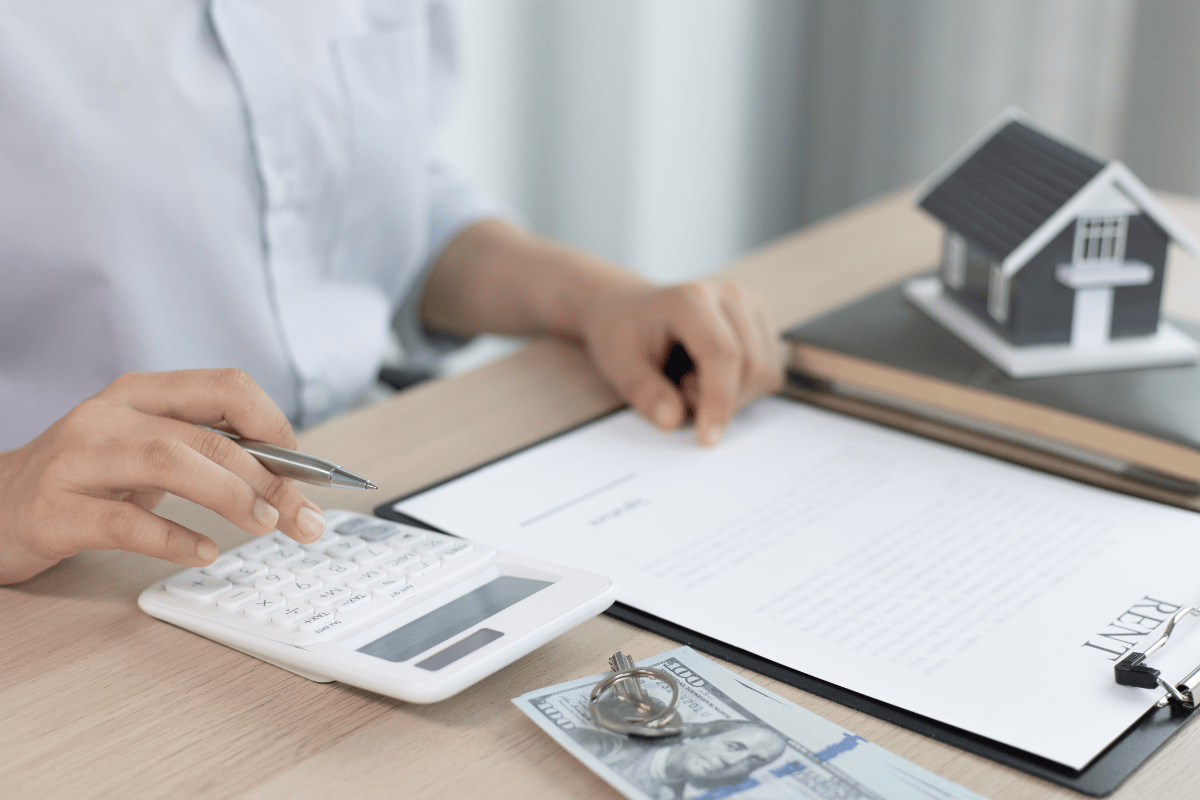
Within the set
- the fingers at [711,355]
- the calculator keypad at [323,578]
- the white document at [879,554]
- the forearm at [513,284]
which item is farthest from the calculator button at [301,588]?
the forearm at [513,284]

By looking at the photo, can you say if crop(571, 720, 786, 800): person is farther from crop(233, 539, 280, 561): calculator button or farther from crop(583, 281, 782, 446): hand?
crop(583, 281, 782, 446): hand

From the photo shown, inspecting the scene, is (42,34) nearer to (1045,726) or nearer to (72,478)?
(72,478)

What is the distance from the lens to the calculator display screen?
49 centimetres

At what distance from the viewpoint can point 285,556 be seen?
1.86ft

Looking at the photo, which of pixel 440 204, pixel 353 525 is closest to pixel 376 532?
pixel 353 525

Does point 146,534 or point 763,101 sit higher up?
point 763,101

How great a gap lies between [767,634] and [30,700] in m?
0.34

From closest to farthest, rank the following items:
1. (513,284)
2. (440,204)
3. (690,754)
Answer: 1. (690,754)
2. (513,284)
3. (440,204)

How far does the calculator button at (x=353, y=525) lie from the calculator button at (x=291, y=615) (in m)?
0.07

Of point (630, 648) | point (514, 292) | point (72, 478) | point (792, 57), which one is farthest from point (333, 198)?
point (792, 57)

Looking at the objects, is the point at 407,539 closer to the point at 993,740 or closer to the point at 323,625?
the point at 323,625

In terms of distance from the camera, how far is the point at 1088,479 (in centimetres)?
69

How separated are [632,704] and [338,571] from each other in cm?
Answer: 17
